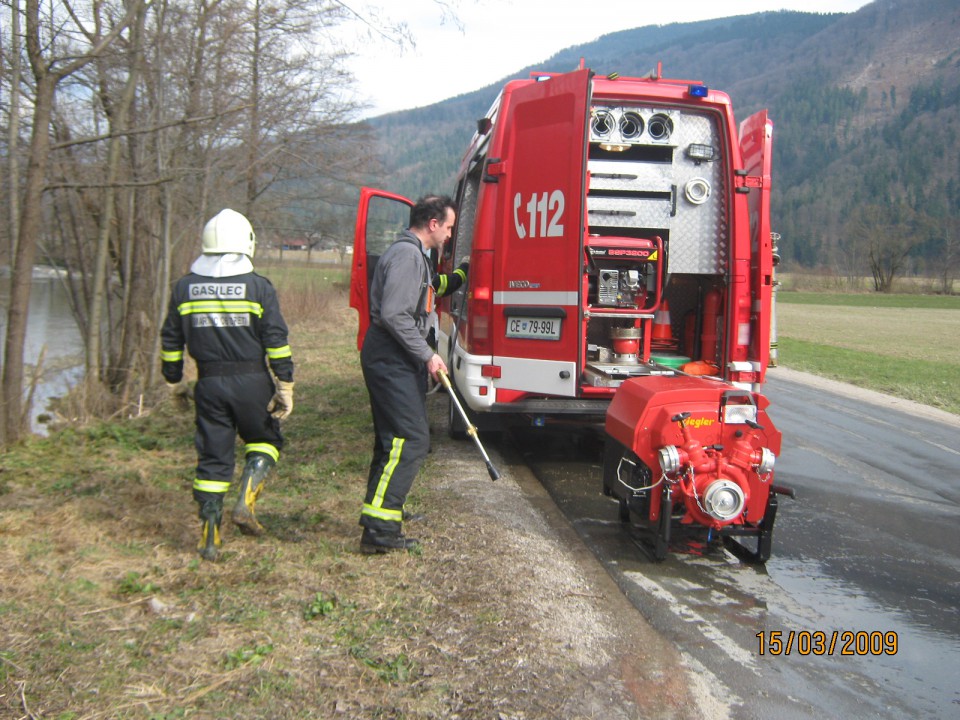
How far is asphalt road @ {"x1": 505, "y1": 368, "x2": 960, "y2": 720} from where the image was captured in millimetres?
3318

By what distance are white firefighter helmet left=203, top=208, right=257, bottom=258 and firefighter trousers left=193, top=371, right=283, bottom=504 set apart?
0.67 m

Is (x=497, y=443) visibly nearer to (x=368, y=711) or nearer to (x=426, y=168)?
(x=368, y=711)

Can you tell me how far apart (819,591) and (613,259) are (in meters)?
3.44

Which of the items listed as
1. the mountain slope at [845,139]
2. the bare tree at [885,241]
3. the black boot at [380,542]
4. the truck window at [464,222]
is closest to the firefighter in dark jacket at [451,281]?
the truck window at [464,222]

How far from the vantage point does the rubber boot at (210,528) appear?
4227mm

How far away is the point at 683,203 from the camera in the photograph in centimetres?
693

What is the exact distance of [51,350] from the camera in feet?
37.9

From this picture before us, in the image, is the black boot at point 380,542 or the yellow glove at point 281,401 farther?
the yellow glove at point 281,401

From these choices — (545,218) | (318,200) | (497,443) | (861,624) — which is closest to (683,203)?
(545,218)

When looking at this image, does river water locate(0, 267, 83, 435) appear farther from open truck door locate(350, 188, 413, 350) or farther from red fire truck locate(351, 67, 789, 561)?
red fire truck locate(351, 67, 789, 561)

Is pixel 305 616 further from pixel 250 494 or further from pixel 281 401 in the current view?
pixel 281 401

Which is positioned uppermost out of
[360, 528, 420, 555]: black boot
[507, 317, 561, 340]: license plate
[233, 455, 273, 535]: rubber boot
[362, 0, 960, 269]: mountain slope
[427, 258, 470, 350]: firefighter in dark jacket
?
[362, 0, 960, 269]: mountain slope

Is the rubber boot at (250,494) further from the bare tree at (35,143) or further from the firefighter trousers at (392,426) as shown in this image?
the bare tree at (35,143)

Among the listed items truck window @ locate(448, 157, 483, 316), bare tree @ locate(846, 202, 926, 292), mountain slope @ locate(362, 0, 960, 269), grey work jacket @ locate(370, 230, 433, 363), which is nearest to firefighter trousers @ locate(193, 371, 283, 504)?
→ grey work jacket @ locate(370, 230, 433, 363)
